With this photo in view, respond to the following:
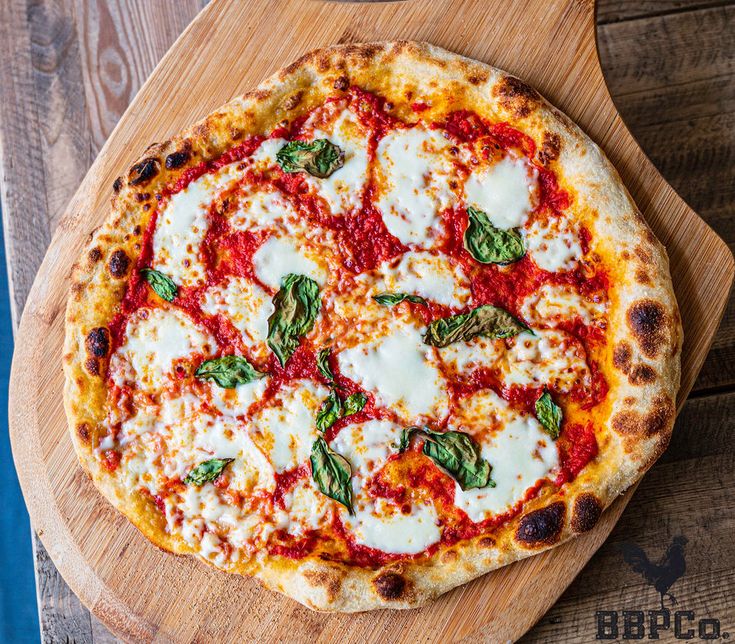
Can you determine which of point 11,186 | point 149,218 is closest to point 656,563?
point 149,218

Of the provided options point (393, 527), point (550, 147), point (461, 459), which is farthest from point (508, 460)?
point (550, 147)

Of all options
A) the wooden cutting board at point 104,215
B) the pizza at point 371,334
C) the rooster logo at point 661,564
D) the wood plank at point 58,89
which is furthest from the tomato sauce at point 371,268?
the wood plank at point 58,89

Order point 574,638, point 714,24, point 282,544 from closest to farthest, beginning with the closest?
point 282,544 < point 574,638 < point 714,24

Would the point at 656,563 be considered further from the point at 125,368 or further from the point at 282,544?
the point at 125,368

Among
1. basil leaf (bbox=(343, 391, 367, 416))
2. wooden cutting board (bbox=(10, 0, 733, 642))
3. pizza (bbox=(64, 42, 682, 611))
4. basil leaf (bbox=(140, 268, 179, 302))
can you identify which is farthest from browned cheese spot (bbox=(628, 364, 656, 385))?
basil leaf (bbox=(140, 268, 179, 302))

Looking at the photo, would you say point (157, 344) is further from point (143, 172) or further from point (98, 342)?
point (143, 172)

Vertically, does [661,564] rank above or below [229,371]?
below

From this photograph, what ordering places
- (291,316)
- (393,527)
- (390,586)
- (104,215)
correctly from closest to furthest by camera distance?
(390,586), (393,527), (291,316), (104,215)
